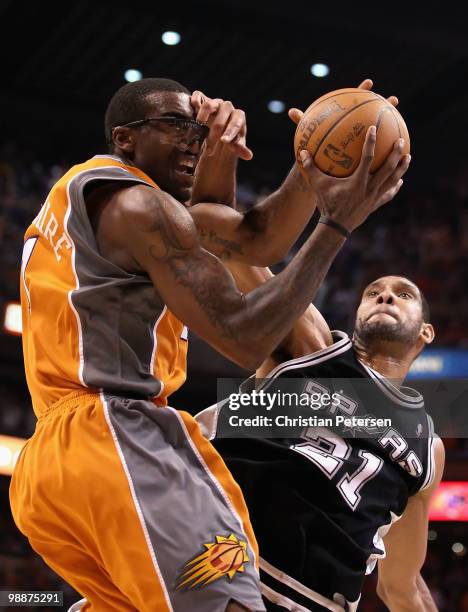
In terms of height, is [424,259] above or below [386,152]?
below

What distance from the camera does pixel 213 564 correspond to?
79.4 inches

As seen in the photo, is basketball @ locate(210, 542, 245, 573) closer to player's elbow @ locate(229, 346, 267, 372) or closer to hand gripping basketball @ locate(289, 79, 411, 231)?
player's elbow @ locate(229, 346, 267, 372)

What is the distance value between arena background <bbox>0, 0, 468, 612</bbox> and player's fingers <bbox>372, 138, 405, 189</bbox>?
7.16 meters

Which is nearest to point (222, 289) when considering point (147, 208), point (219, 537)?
point (147, 208)

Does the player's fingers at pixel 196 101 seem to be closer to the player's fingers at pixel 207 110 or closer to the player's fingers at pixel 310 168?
the player's fingers at pixel 207 110

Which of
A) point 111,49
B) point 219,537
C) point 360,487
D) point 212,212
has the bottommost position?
point 360,487

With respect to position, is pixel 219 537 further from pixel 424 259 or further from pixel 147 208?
pixel 424 259

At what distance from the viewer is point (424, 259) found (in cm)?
1187

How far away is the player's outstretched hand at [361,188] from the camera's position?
7.38 feet

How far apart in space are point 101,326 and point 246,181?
36.5 feet

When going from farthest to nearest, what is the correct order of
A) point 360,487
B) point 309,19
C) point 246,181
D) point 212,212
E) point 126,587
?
point 246,181 → point 309,19 → point 360,487 → point 212,212 → point 126,587

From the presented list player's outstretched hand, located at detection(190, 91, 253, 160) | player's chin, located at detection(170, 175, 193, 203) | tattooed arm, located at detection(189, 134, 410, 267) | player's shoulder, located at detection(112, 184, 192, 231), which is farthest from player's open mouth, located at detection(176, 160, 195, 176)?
tattooed arm, located at detection(189, 134, 410, 267)

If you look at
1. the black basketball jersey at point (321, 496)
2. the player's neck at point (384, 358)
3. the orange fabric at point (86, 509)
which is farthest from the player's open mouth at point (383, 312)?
the orange fabric at point (86, 509)

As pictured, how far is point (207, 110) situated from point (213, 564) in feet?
3.79
